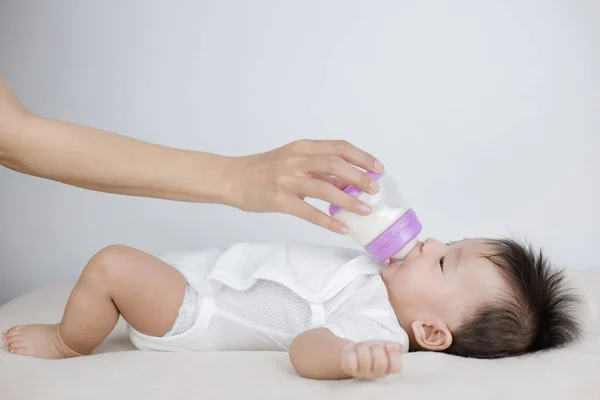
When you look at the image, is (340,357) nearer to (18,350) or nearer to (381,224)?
(381,224)

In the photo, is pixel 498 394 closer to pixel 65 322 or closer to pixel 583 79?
pixel 65 322

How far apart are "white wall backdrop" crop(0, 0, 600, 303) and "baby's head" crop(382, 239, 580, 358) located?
924 mm

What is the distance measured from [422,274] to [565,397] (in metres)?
0.40

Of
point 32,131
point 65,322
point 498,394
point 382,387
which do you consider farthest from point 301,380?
point 32,131

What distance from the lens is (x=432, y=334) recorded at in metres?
1.49

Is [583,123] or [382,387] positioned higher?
[583,123]

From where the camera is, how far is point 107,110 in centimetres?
244

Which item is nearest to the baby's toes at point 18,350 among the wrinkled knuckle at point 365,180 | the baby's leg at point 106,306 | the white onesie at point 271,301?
the baby's leg at point 106,306

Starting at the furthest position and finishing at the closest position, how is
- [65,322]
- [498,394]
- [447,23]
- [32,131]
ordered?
[447,23], [65,322], [32,131], [498,394]

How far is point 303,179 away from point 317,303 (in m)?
0.28

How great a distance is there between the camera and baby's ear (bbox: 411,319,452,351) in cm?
147

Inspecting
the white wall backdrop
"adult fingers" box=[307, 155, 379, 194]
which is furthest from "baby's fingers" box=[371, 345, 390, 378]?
the white wall backdrop

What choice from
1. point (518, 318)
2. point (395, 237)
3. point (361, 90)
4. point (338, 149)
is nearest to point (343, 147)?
point (338, 149)

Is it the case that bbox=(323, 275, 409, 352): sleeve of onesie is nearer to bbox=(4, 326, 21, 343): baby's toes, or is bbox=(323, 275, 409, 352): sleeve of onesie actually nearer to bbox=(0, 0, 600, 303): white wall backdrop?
bbox=(4, 326, 21, 343): baby's toes
